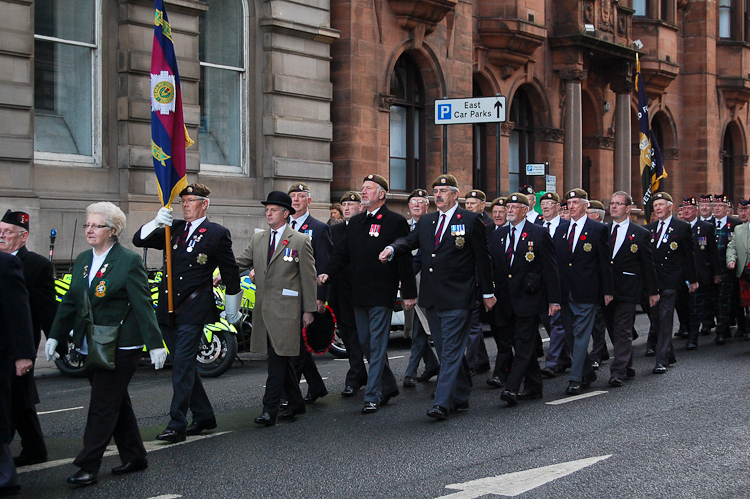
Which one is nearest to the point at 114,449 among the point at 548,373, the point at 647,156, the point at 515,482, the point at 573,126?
the point at 515,482

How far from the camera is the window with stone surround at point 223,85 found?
1852 centimetres

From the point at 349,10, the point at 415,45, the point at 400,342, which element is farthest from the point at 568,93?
the point at 400,342

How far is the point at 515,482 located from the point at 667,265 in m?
6.68

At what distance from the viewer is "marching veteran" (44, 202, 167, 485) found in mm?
A: 6293

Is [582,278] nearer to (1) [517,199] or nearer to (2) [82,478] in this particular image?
(1) [517,199]

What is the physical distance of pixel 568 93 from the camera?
27.9 meters

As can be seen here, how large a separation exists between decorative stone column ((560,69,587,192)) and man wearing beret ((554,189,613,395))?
17.5 metres

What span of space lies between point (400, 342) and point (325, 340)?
19.1 feet

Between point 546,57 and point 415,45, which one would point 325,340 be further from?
point 546,57

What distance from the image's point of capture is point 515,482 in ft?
20.4

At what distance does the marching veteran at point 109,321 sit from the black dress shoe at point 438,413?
8.83ft

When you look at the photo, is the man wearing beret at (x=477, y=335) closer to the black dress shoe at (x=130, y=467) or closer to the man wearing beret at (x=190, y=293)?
the man wearing beret at (x=190, y=293)

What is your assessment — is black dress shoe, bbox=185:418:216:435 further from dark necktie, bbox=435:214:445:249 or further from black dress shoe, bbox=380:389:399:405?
dark necktie, bbox=435:214:445:249

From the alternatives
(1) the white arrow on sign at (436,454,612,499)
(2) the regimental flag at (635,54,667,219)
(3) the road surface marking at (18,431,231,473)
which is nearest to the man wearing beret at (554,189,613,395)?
(1) the white arrow on sign at (436,454,612,499)
